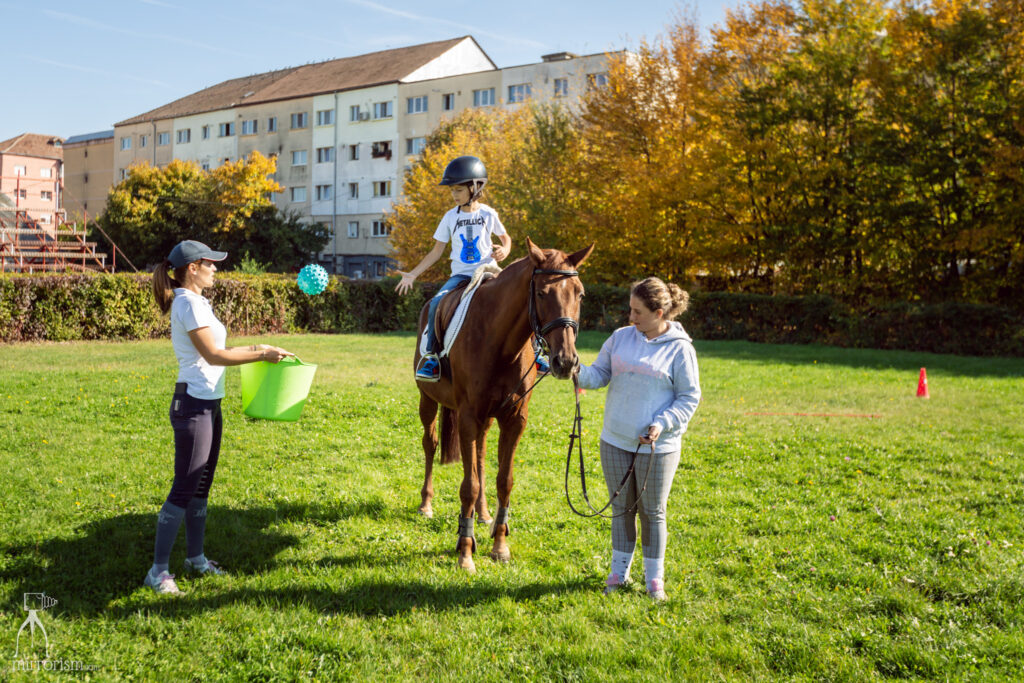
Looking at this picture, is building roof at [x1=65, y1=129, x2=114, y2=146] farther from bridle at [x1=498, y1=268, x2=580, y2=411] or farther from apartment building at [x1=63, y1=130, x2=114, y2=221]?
bridle at [x1=498, y1=268, x2=580, y2=411]

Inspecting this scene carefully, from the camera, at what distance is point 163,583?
4.70 metres

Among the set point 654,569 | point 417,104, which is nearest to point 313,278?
point 654,569

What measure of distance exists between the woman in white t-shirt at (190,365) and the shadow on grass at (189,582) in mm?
284

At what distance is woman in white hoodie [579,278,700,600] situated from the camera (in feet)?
15.1

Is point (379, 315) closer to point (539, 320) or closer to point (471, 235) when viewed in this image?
point (471, 235)

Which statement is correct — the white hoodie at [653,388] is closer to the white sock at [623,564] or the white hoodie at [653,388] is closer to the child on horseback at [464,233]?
the white sock at [623,564]

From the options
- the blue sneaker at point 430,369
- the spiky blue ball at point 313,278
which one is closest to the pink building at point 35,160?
the spiky blue ball at point 313,278

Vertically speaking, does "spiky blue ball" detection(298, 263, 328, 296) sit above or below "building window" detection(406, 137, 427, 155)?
below

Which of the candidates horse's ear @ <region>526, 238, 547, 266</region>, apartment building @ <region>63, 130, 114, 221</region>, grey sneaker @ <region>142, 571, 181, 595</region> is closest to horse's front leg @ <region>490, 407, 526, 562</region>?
horse's ear @ <region>526, 238, 547, 266</region>

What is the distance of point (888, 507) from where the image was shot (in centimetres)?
678

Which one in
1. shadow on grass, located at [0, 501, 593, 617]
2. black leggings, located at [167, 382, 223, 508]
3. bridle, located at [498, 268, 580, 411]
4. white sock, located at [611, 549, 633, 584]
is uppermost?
bridle, located at [498, 268, 580, 411]

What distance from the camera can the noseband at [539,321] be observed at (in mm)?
4539

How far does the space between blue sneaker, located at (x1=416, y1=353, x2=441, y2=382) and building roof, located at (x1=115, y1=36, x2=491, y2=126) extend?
179 ft

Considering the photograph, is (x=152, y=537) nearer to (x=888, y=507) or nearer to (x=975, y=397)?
(x=888, y=507)
